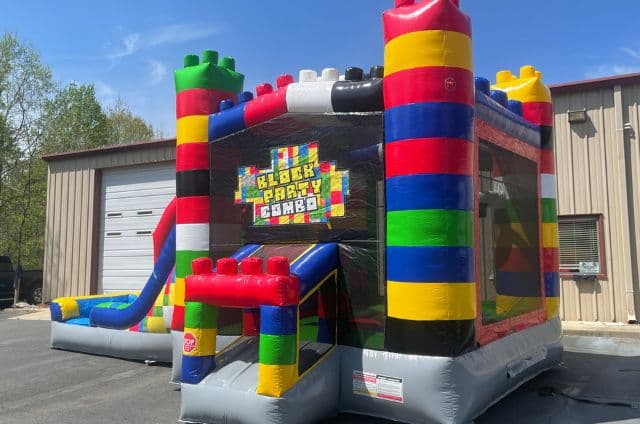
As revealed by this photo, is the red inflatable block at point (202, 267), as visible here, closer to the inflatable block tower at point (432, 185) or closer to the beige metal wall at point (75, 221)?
the inflatable block tower at point (432, 185)

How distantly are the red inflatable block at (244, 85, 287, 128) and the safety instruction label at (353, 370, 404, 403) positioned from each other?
2.40 meters

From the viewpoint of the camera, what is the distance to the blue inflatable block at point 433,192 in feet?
13.4

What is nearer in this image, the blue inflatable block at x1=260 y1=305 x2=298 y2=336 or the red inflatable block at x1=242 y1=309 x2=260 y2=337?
the blue inflatable block at x1=260 y1=305 x2=298 y2=336

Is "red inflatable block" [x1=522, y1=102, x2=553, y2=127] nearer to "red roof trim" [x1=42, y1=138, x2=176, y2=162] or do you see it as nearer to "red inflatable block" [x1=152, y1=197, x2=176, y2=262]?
"red inflatable block" [x1=152, y1=197, x2=176, y2=262]

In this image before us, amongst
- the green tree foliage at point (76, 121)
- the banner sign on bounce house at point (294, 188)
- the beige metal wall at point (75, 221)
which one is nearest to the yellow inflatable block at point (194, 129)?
the banner sign on bounce house at point (294, 188)

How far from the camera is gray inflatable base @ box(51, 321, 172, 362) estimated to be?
693 cm

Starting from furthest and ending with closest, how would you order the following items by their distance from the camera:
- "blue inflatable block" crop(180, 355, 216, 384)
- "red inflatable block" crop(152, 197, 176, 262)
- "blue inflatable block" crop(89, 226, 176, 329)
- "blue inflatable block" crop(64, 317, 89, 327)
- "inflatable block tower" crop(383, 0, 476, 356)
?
"blue inflatable block" crop(64, 317, 89, 327), "red inflatable block" crop(152, 197, 176, 262), "blue inflatable block" crop(89, 226, 176, 329), "blue inflatable block" crop(180, 355, 216, 384), "inflatable block tower" crop(383, 0, 476, 356)

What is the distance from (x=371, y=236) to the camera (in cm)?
463

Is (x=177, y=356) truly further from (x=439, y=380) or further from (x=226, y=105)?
(x=439, y=380)

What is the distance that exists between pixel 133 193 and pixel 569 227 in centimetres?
971

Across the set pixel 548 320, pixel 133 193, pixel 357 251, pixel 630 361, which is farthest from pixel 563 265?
pixel 133 193

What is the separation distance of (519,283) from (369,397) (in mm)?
2489

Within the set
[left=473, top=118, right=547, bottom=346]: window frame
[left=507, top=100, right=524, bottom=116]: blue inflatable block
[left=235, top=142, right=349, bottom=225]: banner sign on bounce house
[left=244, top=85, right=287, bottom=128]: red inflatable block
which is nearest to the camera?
[left=473, top=118, right=547, bottom=346]: window frame

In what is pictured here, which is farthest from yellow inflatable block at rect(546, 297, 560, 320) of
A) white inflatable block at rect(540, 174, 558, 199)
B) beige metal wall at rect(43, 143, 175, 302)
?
beige metal wall at rect(43, 143, 175, 302)
